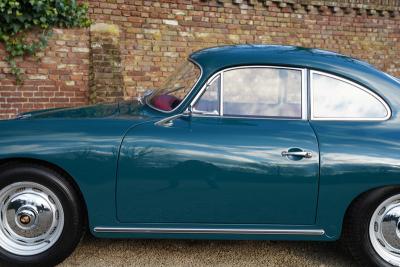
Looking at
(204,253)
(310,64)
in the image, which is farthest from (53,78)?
(310,64)

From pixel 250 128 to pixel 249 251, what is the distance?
99 centimetres

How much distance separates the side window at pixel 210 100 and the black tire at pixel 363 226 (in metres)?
1.14

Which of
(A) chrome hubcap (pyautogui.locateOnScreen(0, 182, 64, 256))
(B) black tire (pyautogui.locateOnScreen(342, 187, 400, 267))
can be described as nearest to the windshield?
(A) chrome hubcap (pyautogui.locateOnScreen(0, 182, 64, 256))

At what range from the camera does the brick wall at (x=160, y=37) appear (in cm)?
584

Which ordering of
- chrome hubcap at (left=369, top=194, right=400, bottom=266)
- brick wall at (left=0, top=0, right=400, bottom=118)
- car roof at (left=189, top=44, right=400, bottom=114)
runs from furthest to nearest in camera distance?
1. brick wall at (left=0, top=0, right=400, bottom=118)
2. car roof at (left=189, top=44, right=400, bottom=114)
3. chrome hubcap at (left=369, top=194, right=400, bottom=266)

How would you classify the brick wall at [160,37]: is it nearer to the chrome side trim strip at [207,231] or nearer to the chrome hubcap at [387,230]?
the chrome side trim strip at [207,231]

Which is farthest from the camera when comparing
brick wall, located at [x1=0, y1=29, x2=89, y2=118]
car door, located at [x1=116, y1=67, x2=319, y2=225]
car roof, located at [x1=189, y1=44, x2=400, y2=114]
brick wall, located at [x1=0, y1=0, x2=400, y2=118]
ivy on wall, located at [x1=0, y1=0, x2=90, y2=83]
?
brick wall, located at [x1=0, y1=0, x2=400, y2=118]

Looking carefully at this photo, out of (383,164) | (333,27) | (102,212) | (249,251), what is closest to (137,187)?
(102,212)

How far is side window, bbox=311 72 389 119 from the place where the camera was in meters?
2.76

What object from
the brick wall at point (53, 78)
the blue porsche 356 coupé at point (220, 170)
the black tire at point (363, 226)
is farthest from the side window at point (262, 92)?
the brick wall at point (53, 78)

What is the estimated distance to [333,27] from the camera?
7.25 meters

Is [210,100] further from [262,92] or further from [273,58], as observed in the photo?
[273,58]

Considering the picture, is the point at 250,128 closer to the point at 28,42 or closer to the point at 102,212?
the point at 102,212

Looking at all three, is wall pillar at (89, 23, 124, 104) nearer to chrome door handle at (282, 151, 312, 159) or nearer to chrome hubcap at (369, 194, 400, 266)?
chrome door handle at (282, 151, 312, 159)
